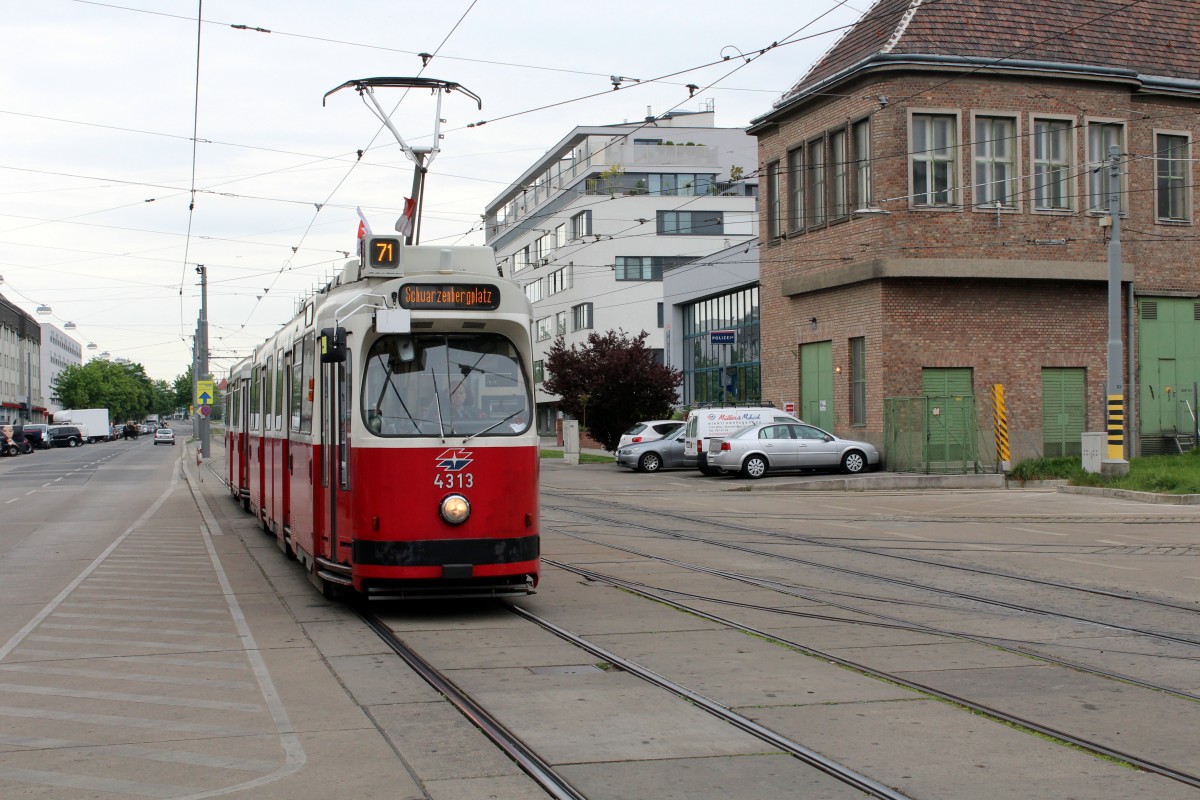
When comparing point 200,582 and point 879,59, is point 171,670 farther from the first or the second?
point 879,59

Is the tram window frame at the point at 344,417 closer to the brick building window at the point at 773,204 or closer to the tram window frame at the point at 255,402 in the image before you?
the tram window frame at the point at 255,402

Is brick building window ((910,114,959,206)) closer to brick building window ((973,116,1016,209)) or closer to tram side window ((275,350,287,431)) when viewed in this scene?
brick building window ((973,116,1016,209))

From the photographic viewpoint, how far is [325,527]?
11.8 m

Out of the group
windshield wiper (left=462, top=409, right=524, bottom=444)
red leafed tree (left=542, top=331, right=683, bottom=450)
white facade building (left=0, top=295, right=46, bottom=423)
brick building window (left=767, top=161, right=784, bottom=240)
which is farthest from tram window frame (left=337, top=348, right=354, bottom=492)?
white facade building (left=0, top=295, right=46, bottom=423)

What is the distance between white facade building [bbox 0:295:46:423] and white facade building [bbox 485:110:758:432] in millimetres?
65149

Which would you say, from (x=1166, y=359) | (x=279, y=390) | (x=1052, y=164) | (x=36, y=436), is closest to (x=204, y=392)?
(x=1052, y=164)

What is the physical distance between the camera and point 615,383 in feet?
149

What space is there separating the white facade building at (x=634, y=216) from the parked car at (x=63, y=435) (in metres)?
38.3

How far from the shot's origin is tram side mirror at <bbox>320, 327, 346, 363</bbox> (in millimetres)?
10656

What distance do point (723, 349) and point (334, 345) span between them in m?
42.0

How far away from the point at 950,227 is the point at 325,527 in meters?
25.2

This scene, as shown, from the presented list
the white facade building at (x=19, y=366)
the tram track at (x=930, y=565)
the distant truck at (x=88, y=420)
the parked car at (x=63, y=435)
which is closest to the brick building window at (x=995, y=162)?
the tram track at (x=930, y=565)

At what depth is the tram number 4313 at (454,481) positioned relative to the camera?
10.6 m

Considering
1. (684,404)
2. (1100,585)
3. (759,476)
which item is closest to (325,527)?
(1100,585)
